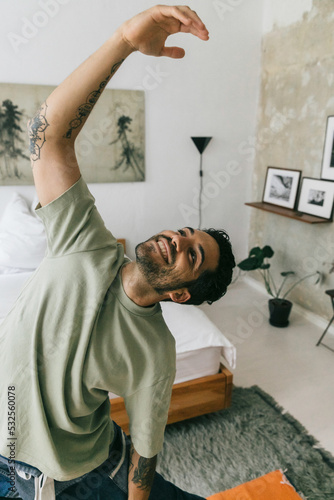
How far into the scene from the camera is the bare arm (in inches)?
41.9

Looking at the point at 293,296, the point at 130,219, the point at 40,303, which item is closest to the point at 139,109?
the point at 130,219

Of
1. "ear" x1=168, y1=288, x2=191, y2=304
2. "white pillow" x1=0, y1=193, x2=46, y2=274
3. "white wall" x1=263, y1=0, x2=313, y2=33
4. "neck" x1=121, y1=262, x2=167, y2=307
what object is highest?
"white wall" x1=263, y1=0, x2=313, y2=33

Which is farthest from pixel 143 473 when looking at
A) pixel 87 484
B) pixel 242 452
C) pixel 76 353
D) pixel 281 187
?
pixel 281 187

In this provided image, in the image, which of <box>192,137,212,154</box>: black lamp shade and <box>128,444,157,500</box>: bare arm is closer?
<box>128,444,157,500</box>: bare arm

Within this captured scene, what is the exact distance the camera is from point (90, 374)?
3.16ft

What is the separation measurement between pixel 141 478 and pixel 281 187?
327 centimetres

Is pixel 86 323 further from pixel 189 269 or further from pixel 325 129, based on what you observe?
pixel 325 129

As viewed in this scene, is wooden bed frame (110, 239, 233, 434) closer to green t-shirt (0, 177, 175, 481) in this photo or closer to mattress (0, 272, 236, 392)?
mattress (0, 272, 236, 392)

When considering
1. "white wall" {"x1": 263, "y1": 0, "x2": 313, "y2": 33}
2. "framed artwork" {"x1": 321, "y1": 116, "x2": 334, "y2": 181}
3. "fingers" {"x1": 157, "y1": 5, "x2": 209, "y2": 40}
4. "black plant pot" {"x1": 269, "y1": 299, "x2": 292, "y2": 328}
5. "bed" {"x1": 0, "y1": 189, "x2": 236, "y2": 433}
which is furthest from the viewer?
"black plant pot" {"x1": 269, "y1": 299, "x2": 292, "y2": 328}

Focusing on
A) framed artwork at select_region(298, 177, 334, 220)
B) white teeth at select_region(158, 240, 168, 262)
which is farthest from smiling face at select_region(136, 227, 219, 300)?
framed artwork at select_region(298, 177, 334, 220)

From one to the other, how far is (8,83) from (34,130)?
2653 millimetres

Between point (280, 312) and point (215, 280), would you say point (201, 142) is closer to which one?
point (280, 312)

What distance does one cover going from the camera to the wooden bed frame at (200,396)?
216cm

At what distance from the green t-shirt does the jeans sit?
2.2 inches
